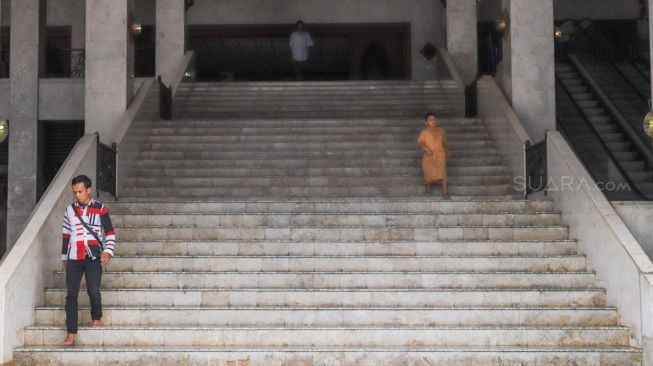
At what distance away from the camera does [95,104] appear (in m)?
11.7

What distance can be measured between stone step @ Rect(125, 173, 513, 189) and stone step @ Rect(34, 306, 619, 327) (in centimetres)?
344

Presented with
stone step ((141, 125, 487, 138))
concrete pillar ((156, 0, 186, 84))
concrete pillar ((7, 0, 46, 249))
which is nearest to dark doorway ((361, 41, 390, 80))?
concrete pillar ((156, 0, 186, 84))

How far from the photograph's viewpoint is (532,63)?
11.7 meters

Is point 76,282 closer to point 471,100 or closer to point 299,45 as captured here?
point 471,100

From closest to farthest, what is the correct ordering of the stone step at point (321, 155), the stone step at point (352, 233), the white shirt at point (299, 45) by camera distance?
the stone step at point (352, 233)
the stone step at point (321, 155)
the white shirt at point (299, 45)

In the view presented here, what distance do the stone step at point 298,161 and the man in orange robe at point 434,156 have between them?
828 mm

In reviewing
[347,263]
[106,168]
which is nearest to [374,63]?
[106,168]

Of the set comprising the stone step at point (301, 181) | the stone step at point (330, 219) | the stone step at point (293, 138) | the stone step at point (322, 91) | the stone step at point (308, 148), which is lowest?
the stone step at point (330, 219)

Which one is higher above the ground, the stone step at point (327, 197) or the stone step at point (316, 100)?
the stone step at point (316, 100)

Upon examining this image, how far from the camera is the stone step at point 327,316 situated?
7086mm

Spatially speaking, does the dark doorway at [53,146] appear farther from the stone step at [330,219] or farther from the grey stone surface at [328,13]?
the stone step at [330,219]

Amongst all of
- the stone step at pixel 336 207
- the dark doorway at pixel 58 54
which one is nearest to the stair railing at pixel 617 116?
the stone step at pixel 336 207

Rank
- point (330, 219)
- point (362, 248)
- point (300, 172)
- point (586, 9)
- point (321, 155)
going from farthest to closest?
1. point (586, 9)
2. point (321, 155)
3. point (300, 172)
4. point (330, 219)
5. point (362, 248)

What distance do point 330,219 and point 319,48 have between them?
548 inches
